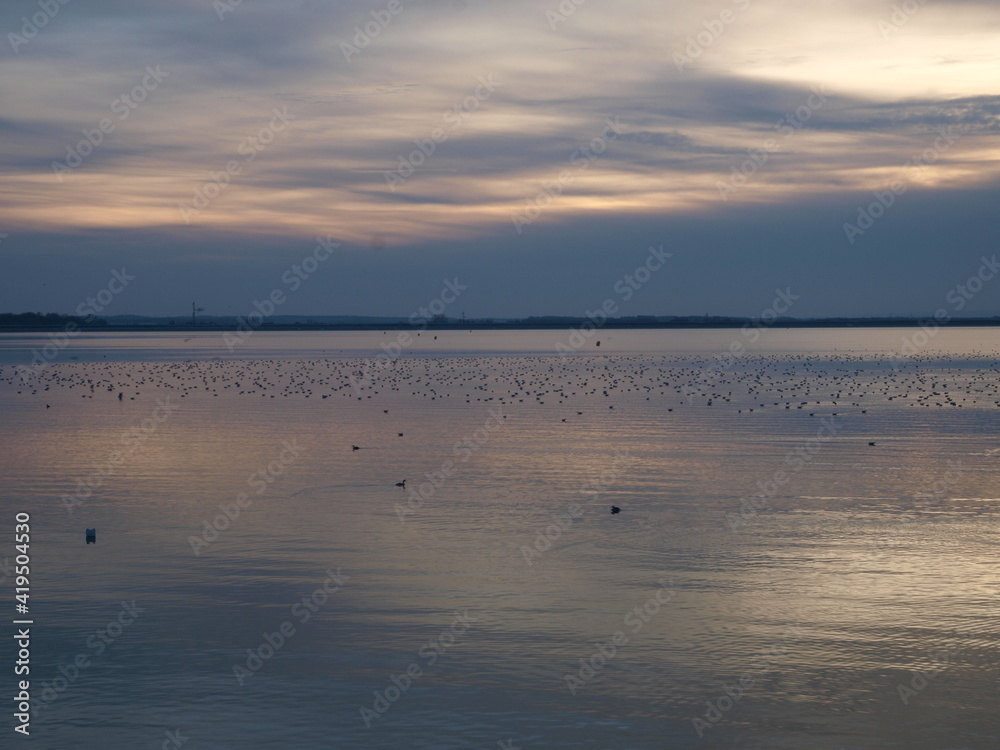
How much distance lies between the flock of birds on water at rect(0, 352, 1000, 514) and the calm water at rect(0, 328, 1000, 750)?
7216 mm

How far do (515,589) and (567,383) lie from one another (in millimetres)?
45061

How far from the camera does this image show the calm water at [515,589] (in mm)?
10625

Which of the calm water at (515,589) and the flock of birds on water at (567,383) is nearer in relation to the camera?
the calm water at (515,589)

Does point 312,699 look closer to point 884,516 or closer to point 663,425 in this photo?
point 884,516

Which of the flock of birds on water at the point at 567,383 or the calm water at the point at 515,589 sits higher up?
the flock of birds on water at the point at 567,383

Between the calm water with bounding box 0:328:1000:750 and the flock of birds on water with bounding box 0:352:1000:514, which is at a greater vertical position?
the flock of birds on water with bounding box 0:352:1000:514

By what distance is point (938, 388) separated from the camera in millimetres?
53812

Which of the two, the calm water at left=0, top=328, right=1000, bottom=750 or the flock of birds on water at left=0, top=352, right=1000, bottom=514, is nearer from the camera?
the calm water at left=0, top=328, right=1000, bottom=750

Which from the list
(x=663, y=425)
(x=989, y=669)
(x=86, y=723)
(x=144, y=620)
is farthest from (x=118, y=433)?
(x=989, y=669)

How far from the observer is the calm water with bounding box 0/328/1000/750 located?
10625 millimetres

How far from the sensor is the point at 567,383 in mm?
59625

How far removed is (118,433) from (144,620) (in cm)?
2213

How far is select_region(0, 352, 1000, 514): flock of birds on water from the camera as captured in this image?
46.3 metres

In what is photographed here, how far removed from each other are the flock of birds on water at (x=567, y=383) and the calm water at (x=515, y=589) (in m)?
7.22
